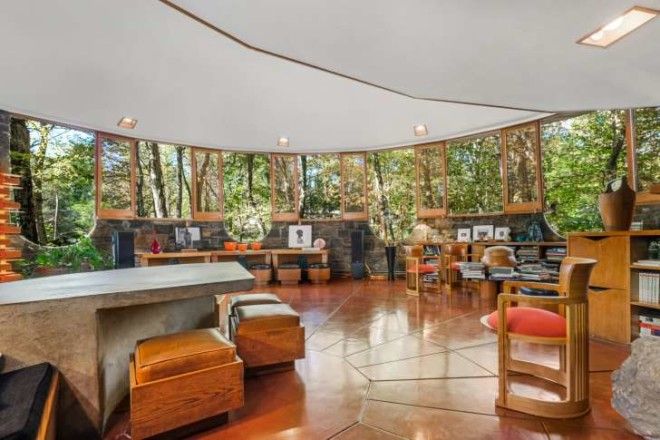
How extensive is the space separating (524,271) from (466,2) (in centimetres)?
342

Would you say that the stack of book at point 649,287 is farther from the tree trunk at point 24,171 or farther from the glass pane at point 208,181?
the tree trunk at point 24,171

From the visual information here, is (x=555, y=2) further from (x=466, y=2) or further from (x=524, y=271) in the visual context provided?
(x=524, y=271)

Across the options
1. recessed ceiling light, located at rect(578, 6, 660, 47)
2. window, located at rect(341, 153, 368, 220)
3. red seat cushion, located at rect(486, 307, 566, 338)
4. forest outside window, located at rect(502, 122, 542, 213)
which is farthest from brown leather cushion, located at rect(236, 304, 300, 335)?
window, located at rect(341, 153, 368, 220)

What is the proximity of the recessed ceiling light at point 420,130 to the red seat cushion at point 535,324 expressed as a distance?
4.84 m

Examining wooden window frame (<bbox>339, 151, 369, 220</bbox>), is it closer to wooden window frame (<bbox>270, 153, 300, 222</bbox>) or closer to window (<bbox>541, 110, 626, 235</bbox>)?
wooden window frame (<bbox>270, 153, 300, 222</bbox>)

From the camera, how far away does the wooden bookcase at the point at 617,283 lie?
2.81m

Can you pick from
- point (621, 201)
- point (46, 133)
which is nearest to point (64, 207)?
point (46, 133)

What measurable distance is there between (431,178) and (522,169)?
5.43 feet

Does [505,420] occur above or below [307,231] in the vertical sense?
below

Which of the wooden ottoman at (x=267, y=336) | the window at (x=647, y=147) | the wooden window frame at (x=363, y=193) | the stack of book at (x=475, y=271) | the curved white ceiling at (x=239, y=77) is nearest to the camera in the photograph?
the wooden ottoman at (x=267, y=336)

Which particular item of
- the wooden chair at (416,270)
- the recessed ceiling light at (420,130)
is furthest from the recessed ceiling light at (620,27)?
the recessed ceiling light at (420,130)

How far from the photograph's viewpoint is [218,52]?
439 centimetres

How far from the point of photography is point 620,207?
2982 mm

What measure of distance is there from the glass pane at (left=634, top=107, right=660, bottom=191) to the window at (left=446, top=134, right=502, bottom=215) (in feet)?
6.43
